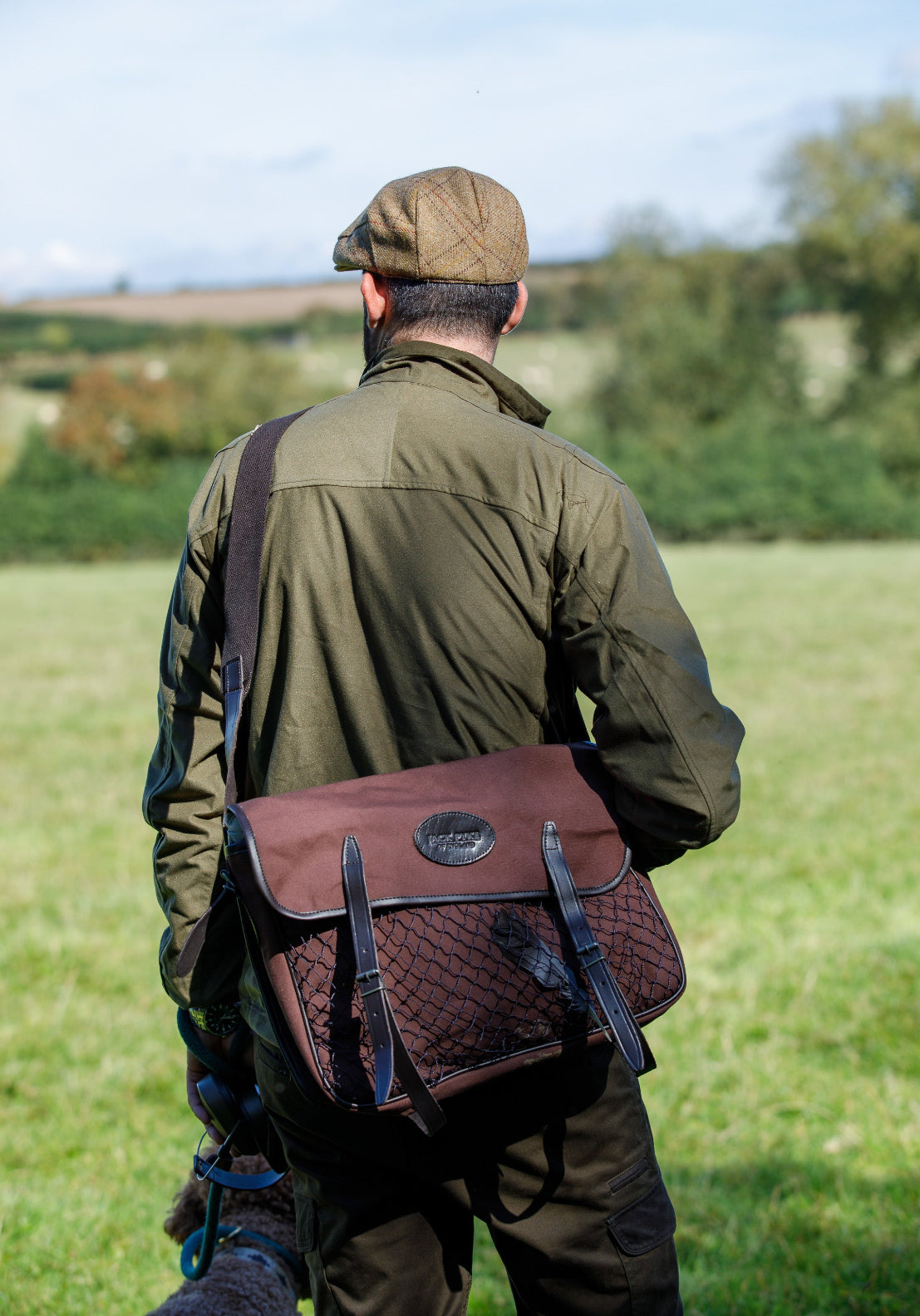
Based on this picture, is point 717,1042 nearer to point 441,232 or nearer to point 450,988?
point 450,988

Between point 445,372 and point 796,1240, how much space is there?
2807mm

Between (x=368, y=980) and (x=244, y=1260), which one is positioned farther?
(x=244, y=1260)

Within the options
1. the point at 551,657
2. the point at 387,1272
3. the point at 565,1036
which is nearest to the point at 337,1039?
the point at 565,1036

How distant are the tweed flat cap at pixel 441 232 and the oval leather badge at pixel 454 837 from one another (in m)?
0.97

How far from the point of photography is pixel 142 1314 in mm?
3285

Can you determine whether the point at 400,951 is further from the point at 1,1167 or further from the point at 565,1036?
the point at 1,1167

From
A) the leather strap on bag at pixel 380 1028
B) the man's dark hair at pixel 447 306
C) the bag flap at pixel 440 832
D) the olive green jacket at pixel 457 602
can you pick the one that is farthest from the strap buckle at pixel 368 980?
the man's dark hair at pixel 447 306

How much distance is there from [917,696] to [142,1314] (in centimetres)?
968

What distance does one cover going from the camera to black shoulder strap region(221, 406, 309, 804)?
6.98 feet

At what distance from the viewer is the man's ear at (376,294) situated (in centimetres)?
222

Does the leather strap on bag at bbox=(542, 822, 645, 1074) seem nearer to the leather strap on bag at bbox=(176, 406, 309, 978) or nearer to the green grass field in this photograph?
the leather strap on bag at bbox=(176, 406, 309, 978)

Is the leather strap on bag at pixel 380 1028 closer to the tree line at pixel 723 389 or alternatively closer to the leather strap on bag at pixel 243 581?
the leather strap on bag at pixel 243 581

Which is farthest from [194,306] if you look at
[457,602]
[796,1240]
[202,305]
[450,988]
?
[450,988]

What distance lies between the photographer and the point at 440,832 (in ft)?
6.50
